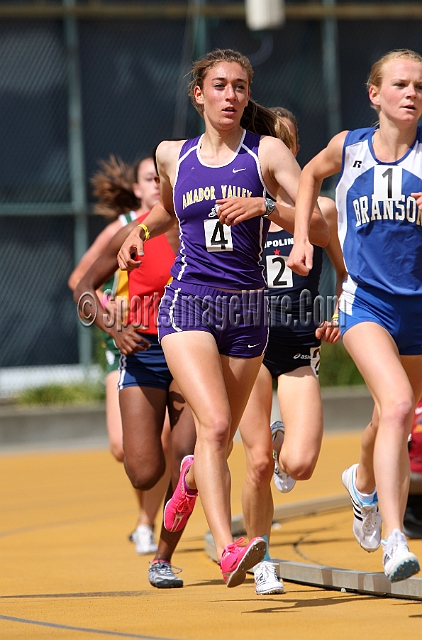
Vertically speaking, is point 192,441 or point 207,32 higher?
point 207,32

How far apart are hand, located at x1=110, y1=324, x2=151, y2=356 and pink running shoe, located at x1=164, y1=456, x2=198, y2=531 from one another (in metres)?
1.01

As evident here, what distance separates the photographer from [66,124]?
712 inches

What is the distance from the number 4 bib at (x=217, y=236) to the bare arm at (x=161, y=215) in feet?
1.38

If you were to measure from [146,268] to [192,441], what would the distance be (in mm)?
1282

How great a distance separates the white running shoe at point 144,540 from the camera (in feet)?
25.6

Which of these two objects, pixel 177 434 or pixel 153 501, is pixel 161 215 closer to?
pixel 177 434

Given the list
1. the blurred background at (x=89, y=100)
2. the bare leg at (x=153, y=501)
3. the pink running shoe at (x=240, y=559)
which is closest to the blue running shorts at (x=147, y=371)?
the bare leg at (x=153, y=501)

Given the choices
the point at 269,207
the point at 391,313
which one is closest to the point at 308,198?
the point at 269,207

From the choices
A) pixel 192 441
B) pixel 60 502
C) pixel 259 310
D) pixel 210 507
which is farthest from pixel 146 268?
pixel 60 502

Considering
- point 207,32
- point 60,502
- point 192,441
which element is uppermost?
point 207,32

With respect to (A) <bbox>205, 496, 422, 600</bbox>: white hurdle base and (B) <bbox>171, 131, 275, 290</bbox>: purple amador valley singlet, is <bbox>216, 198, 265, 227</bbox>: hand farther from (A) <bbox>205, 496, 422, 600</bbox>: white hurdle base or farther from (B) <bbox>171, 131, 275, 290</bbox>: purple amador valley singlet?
(A) <bbox>205, 496, 422, 600</bbox>: white hurdle base

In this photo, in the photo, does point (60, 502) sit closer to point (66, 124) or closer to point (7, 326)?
point (7, 326)

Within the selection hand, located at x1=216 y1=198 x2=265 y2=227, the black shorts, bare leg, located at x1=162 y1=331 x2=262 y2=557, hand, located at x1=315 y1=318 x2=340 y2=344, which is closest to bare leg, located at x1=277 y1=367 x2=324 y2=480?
the black shorts

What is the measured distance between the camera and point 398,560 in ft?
15.8
